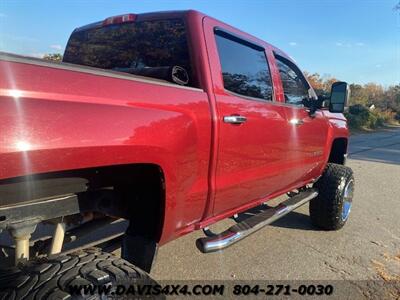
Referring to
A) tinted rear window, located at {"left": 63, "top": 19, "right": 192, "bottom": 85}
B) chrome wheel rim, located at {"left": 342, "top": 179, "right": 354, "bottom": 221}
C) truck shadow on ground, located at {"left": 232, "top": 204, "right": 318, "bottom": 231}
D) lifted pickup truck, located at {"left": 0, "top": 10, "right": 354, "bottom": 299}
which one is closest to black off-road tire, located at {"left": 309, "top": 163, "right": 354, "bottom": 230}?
chrome wheel rim, located at {"left": 342, "top": 179, "right": 354, "bottom": 221}

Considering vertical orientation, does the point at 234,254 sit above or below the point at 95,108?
below

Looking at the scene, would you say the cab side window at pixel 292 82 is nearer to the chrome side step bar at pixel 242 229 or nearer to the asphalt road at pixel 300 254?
the chrome side step bar at pixel 242 229

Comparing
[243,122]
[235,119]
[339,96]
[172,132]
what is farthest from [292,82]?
[172,132]

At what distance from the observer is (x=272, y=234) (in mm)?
4828

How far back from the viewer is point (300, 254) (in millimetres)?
4285

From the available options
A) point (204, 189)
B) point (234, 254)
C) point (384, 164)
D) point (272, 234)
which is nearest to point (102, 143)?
point (204, 189)

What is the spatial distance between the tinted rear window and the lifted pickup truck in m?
0.01

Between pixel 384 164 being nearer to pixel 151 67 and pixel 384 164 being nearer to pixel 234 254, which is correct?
pixel 234 254

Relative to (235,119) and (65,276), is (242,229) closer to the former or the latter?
(235,119)

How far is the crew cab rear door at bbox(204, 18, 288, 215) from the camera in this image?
9.72ft

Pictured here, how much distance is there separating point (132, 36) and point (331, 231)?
3.34 meters

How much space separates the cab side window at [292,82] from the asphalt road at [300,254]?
1.55 m

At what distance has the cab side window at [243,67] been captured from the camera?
3166mm

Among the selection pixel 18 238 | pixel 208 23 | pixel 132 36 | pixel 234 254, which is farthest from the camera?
pixel 234 254
